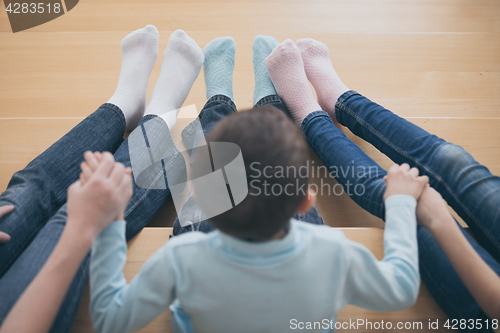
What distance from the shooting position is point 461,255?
48 cm

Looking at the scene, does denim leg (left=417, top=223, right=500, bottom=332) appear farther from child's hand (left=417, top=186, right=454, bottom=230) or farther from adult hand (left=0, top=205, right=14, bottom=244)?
adult hand (left=0, top=205, right=14, bottom=244)

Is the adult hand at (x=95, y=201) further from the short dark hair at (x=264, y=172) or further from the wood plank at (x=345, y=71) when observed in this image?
the wood plank at (x=345, y=71)

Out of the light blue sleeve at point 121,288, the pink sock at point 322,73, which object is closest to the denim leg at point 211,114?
the pink sock at point 322,73

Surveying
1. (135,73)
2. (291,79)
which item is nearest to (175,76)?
(135,73)

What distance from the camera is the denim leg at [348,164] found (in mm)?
609

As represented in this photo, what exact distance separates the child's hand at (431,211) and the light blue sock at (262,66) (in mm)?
515

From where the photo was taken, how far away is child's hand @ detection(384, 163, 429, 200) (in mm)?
531

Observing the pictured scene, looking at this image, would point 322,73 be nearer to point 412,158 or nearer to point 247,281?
point 412,158

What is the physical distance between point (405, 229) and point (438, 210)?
0.12 metres

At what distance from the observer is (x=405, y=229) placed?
17.9 inches

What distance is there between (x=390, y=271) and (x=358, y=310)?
203mm

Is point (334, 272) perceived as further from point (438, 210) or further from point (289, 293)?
point (438, 210)

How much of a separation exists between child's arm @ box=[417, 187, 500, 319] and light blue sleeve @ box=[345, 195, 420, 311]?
0.08 meters

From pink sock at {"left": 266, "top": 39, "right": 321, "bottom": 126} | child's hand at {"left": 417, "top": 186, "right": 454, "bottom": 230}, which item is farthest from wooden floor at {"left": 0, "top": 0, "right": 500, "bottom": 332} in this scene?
child's hand at {"left": 417, "top": 186, "right": 454, "bottom": 230}
